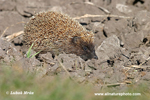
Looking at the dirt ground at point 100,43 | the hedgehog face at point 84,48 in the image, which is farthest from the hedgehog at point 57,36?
the dirt ground at point 100,43

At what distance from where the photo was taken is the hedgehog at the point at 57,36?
6.43 meters

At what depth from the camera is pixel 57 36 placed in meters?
6.44

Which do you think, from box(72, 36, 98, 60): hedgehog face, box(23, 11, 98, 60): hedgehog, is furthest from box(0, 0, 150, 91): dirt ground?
box(23, 11, 98, 60): hedgehog

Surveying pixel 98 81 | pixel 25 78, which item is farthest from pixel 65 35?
pixel 25 78

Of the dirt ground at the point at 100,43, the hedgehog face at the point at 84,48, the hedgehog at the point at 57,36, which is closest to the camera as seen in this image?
the dirt ground at the point at 100,43

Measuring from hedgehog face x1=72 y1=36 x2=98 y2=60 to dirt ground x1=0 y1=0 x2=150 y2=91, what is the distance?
0.80 feet

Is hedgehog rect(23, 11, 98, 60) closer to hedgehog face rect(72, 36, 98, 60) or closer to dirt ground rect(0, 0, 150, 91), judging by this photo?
hedgehog face rect(72, 36, 98, 60)

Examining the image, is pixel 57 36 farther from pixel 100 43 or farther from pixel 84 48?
pixel 100 43

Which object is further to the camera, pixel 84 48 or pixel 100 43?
pixel 100 43

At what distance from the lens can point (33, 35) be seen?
21.2 ft

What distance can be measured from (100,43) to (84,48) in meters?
0.75

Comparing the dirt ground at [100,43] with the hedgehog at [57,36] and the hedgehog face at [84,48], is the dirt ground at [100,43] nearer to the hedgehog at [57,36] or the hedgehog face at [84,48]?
the hedgehog face at [84,48]

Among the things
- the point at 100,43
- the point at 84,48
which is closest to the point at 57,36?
the point at 84,48

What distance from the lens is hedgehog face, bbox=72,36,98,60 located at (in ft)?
21.6
